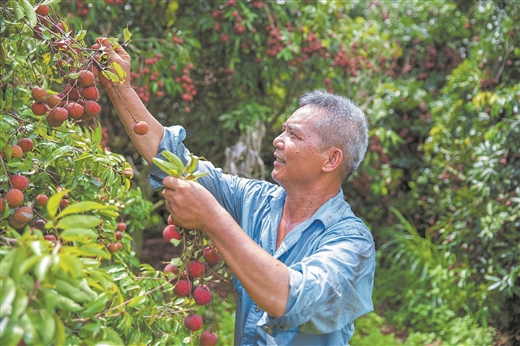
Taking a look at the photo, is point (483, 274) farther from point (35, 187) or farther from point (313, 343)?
point (35, 187)

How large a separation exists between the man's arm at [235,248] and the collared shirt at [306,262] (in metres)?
0.03

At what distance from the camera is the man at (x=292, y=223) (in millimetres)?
1254

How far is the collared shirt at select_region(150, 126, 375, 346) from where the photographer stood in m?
1.30

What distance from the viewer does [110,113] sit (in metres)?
4.40

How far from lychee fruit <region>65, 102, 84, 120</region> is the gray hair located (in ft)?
2.14

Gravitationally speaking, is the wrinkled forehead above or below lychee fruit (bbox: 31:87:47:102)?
below

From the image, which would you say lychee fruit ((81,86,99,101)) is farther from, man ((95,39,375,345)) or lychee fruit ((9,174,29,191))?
lychee fruit ((9,174,29,191))

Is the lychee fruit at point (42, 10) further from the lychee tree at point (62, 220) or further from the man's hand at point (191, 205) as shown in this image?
the man's hand at point (191, 205)

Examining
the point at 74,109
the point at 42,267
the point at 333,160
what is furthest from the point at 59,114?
the point at 333,160

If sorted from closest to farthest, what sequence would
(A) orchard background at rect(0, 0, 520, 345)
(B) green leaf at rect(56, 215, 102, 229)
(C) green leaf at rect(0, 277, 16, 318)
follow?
(C) green leaf at rect(0, 277, 16, 318) → (B) green leaf at rect(56, 215, 102, 229) → (A) orchard background at rect(0, 0, 520, 345)

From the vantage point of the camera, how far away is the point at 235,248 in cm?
124

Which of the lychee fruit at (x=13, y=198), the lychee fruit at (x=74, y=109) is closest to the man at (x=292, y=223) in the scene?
the lychee fruit at (x=74, y=109)

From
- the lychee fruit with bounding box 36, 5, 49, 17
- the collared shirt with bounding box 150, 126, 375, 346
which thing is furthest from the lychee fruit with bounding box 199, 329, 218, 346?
the lychee fruit with bounding box 36, 5, 49, 17

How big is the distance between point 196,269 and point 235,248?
16 centimetres
